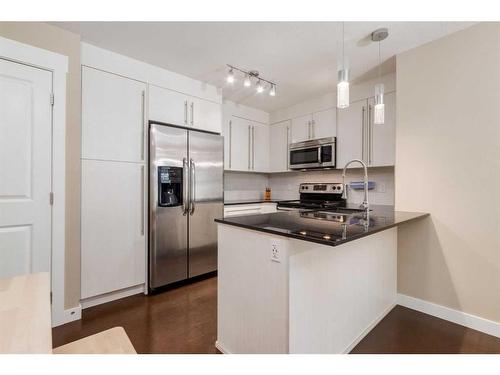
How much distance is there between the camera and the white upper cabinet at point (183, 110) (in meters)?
2.68

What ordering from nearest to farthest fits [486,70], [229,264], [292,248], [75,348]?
[75,348], [292,248], [229,264], [486,70]

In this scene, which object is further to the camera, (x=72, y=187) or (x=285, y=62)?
(x=285, y=62)

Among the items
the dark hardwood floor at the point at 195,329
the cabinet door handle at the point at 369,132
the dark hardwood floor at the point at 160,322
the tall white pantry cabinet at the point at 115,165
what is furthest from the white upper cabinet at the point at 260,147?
the dark hardwood floor at the point at 195,329

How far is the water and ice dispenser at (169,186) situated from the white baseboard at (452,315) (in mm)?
2443

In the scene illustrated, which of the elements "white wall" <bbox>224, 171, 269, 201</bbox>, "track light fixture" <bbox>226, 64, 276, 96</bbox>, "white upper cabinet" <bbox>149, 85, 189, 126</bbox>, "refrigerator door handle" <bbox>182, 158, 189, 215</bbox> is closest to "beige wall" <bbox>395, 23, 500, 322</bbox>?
"track light fixture" <bbox>226, 64, 276, 96</bbox>

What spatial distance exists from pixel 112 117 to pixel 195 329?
2.03m

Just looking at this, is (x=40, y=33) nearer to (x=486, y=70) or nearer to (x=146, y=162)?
(x=146, y=162)

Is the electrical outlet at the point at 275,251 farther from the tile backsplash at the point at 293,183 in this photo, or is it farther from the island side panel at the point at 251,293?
the tile backsplash at the point at 293,183

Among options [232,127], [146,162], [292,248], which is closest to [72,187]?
[146,162]

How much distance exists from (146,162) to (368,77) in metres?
2.68

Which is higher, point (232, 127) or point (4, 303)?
point (232, 127)

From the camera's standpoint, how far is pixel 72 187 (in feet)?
6.89

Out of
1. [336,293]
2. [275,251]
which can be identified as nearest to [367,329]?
[336,293]

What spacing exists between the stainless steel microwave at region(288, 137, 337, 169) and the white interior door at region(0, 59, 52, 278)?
2897 millimetres
